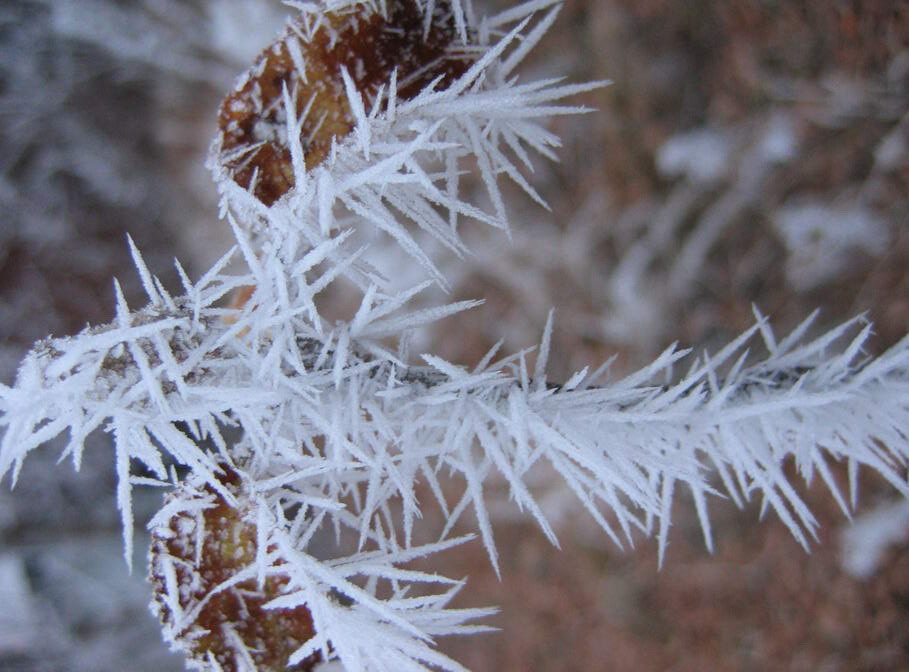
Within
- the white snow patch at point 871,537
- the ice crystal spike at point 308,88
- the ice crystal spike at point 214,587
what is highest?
the ice crystal spike at point 308,88

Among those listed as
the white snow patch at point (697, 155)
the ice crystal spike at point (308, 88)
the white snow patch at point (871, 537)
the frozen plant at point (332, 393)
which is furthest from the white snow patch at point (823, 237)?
the ice crystal spike at point (308, 88)

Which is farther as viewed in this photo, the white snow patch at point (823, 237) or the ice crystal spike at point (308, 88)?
the white snow patch at point (823, 237)

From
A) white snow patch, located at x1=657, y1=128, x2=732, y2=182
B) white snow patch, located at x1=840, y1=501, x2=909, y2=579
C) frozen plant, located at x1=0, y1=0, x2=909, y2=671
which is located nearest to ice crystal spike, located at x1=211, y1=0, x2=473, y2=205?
frozen plant, located at x1=0, y1=0, x2=909, y2=671

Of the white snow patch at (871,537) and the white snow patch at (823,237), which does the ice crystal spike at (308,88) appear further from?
the white snow patch at (871,537)

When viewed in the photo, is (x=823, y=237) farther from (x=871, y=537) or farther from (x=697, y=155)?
(x=871, y=537)

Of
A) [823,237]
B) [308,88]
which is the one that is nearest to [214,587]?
[308,88]

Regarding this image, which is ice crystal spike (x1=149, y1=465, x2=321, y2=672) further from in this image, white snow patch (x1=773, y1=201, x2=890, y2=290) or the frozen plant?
white snow patch (x1=773, y1=201, x2=890, y2=290)

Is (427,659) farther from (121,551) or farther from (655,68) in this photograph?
(121,551)

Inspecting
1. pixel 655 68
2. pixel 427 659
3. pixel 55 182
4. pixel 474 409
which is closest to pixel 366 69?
pixel 474 409

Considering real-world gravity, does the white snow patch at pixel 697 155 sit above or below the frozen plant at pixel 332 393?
above
